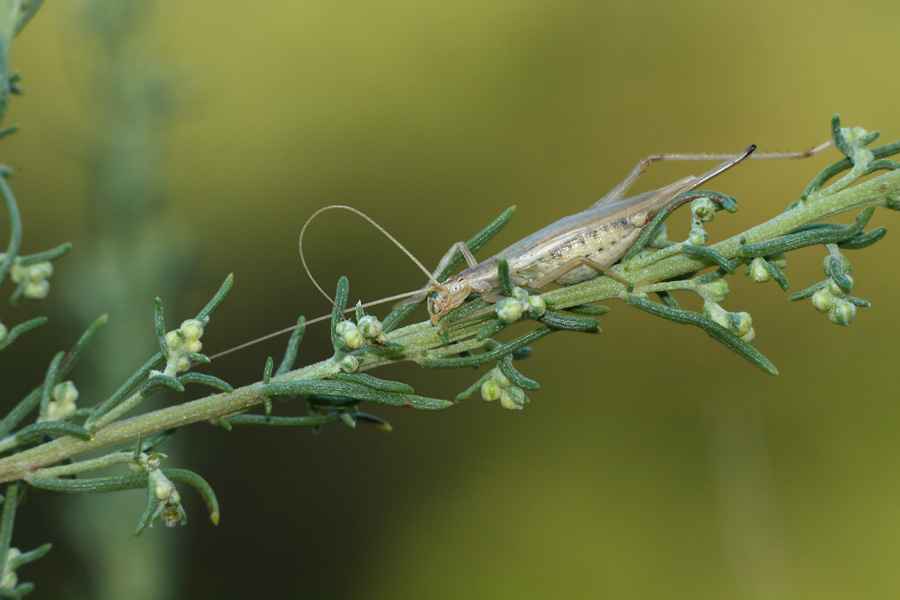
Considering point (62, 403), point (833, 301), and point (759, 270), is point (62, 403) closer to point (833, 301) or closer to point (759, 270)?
point (759, 270)

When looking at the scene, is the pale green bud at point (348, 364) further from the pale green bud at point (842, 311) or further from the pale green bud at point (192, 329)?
the pale green bud at point (842, 311)

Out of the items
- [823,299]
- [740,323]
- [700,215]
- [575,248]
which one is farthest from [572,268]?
[823,299]

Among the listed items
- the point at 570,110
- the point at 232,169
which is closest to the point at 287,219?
the point at 232,169

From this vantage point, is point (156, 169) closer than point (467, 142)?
Yes

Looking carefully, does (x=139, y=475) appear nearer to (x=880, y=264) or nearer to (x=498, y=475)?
(x=498, y=475)

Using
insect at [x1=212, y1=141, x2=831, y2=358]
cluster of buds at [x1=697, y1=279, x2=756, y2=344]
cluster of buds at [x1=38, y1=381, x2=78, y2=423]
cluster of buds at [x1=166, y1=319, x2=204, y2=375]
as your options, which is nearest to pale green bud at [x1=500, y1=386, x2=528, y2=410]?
insect at [x1=212, y1=141, x2=831, y2=358]

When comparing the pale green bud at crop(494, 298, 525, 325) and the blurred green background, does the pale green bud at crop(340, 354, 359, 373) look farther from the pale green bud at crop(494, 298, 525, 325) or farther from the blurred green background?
the blurred green background

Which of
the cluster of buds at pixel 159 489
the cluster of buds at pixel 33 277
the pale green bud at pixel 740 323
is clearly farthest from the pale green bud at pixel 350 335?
the pale green bud at pixel 740 323
